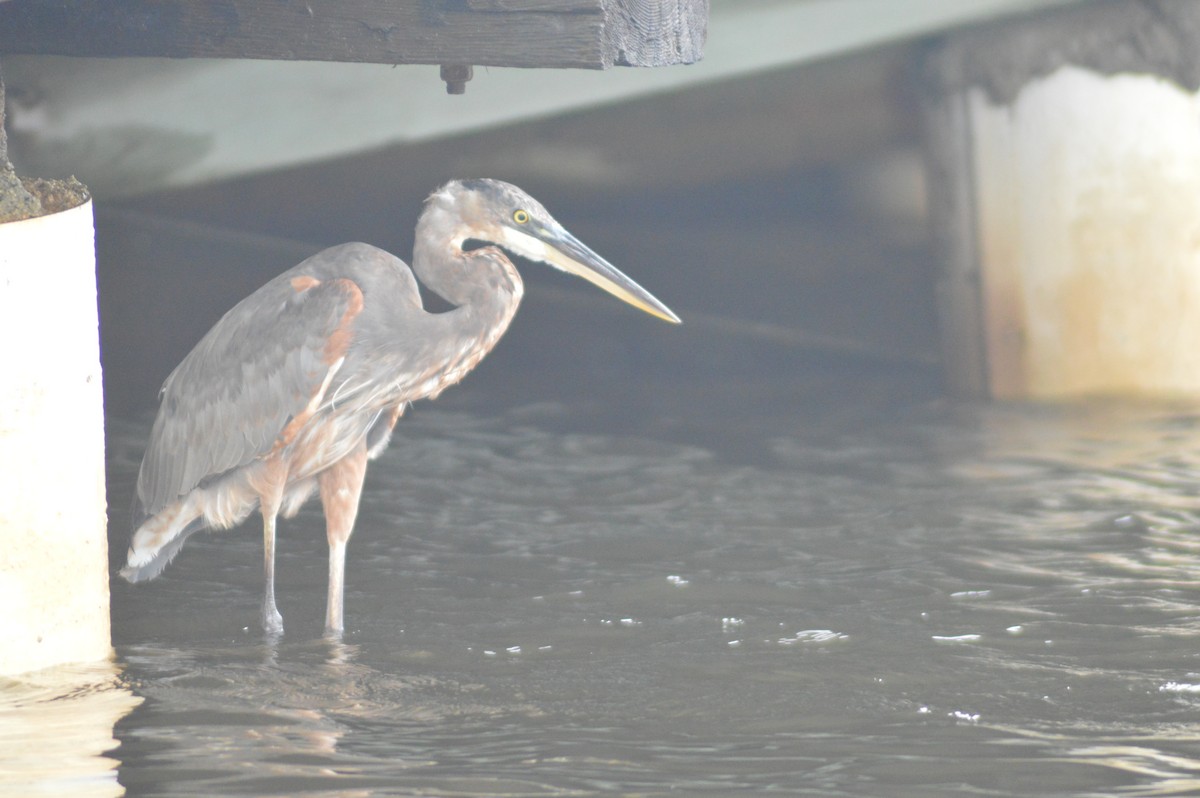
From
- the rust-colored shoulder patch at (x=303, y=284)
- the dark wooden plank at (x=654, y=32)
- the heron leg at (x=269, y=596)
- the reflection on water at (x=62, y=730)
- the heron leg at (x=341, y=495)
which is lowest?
the reflection on water at (x=62, y=730)

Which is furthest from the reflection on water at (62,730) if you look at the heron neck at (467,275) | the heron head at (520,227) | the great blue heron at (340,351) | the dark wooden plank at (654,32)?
the dark wooden plank at (654,32)

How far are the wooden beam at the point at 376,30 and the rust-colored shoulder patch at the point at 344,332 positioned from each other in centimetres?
74

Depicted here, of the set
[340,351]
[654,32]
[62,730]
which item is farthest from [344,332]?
[62,730]

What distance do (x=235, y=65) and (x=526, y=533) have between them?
245 cm

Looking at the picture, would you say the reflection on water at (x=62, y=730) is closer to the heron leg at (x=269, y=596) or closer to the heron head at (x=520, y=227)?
the heron leg at (x=269, y=596)

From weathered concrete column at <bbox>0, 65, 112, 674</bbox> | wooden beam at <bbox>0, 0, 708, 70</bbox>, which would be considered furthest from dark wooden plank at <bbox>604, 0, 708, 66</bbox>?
weathered concrete column at <bbox>0, 65, 112, 674</bbox>

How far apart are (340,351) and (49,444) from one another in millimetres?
1005

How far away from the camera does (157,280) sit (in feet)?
35.9

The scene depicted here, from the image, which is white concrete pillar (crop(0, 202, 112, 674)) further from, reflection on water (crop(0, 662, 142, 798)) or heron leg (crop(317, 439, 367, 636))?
heron leg (crop(317, 439, 367, 636))

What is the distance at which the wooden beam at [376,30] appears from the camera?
527 centimetres

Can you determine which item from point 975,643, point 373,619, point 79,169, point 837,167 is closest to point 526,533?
point 373,619

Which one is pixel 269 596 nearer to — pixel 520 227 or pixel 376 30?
pixel 520 227

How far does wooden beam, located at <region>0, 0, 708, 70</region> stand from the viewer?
17.3ft

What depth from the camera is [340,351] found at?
5652 mm
